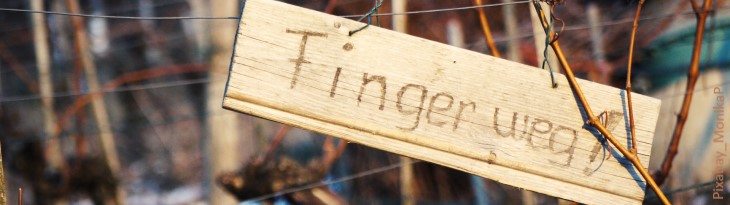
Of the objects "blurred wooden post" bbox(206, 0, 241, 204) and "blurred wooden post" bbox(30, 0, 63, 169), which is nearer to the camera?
"blurred wooden post" bbox(206, 0, 241, 204)

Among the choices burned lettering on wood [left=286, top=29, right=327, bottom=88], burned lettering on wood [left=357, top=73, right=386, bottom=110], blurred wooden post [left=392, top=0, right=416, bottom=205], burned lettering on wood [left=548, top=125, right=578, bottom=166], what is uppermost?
blurred wooden post [left=392, top=0, right=416, bottom=205]

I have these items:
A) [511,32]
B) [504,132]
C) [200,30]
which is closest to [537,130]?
[504,132]

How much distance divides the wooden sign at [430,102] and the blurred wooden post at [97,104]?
6100mm

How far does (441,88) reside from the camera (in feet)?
5.69

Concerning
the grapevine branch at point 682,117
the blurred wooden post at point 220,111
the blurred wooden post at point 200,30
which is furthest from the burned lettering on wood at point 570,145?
the blurred wooden post at point 200,30

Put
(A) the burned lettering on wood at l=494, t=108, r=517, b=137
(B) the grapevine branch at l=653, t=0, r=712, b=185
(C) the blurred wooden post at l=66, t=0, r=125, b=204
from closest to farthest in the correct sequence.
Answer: (A) the burned lettering on wood at l=494, t=108, r=517, b=137 < (B) the grapevine branch at l=653, t=0, r=712, b=185 < (C) the blurred wooden post at l=66, t=0, r=125, b=204

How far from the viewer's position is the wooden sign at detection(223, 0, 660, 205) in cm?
166

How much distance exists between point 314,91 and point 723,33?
3.24 m

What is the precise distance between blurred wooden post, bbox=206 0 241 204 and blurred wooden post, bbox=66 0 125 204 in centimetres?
98

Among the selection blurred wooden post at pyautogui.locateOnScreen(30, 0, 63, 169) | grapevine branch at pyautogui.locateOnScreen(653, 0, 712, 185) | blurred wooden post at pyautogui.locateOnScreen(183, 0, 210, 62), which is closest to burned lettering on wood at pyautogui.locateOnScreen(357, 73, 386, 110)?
grapevine branch at pyautogui.locateOnScreen(653, 0, 712, 185)

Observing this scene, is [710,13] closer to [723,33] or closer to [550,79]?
[723,33]

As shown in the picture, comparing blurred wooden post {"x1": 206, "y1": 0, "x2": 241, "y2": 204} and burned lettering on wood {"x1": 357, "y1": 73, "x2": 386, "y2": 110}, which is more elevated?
blurred wooden post {"x1": 206, "y1": 0, "x2": 241, "y2": 204}

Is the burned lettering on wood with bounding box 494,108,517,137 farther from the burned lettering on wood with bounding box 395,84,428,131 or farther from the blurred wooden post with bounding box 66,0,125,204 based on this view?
the blurred wooden post with bounding box 66,0,125,204

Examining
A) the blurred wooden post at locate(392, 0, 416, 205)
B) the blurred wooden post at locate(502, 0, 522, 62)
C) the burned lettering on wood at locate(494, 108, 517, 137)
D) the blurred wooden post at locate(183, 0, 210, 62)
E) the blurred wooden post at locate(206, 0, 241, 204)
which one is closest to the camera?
the burned lettering on wood at locate(494, 108, 517, 137)
